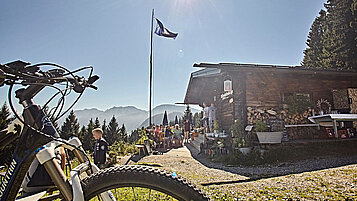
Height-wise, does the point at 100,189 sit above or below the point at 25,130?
below

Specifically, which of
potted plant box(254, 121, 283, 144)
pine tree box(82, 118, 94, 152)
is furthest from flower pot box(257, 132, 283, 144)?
pine tree box(82, 118, 94, 152)

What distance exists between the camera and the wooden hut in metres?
8.12

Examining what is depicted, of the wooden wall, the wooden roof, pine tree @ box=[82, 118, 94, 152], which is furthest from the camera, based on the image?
pine tree @ box=[82, 118, 94, 152]

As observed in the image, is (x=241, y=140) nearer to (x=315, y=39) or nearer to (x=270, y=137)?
(x=270, y=137)

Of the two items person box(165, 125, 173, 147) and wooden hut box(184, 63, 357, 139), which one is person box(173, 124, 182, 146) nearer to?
person box(165, 125, 173, 147)

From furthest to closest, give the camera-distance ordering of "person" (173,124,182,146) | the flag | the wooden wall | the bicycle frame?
the flag < "person" (173,124,182,146) < the wooden wall < the bicycle frame

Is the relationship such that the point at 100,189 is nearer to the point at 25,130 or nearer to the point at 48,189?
the point at 25,130

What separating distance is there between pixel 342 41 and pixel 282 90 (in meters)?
15.2

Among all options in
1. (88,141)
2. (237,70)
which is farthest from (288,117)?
(88,141)

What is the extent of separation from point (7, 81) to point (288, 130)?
9.01 metres

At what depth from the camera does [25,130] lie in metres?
1.51

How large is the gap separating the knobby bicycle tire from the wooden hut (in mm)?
6309

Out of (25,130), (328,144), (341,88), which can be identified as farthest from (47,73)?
(341,88)

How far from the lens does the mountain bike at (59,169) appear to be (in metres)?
1.23
